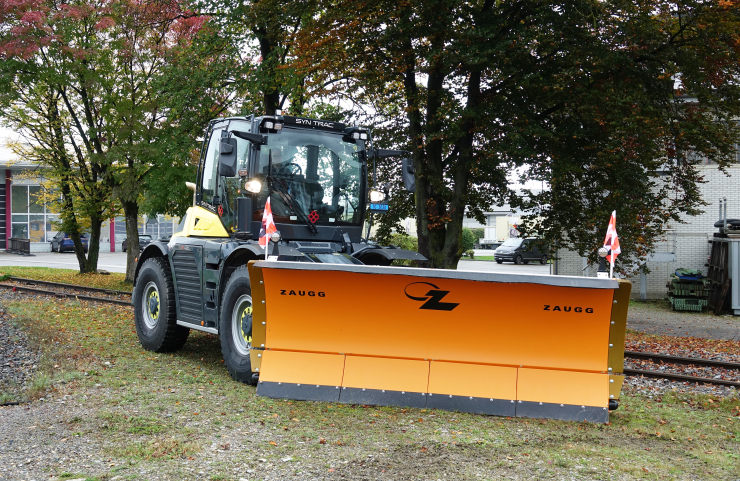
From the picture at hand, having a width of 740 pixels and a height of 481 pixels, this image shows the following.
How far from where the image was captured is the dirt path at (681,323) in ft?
43.6

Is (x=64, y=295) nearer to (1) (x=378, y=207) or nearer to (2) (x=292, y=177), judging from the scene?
(2) (x=292, y=177)

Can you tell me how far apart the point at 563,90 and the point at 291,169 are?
19.3ft

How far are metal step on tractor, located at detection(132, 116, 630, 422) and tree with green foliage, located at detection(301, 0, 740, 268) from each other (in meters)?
5.03

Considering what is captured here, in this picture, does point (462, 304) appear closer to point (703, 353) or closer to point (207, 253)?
point (207, 253)

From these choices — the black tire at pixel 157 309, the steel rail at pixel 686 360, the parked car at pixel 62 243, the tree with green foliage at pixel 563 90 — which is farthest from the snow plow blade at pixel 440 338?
the parked car at pixel 62 243

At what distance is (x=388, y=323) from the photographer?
575cm

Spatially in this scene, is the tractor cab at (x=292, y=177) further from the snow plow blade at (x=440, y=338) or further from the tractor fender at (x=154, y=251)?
the snow plow blade at (x=440, y=338)

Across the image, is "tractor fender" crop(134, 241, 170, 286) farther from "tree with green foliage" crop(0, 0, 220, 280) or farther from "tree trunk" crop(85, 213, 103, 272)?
"tree trunk" crop(85, 213, 103, 272)

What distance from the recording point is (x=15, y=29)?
1681cm

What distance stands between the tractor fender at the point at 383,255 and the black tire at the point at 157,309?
2.53 m

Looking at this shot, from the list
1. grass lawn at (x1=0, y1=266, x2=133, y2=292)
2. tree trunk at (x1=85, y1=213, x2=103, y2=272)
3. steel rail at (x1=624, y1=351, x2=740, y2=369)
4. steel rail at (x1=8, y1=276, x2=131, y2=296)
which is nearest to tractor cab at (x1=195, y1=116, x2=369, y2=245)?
steel rail at (x1=624, y1=351, x2=740, y2=369)

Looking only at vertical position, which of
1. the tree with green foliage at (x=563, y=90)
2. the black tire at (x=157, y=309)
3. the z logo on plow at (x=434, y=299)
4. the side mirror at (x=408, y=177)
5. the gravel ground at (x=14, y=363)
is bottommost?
the gravel ground at (x=14, y=363)

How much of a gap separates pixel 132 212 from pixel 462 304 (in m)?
16.6

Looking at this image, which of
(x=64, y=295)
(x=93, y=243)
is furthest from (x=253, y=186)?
(x=93, y=243)
